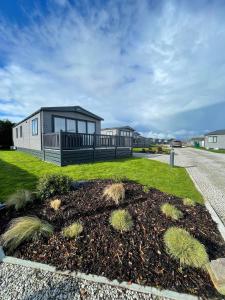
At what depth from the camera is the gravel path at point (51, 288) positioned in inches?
68.2

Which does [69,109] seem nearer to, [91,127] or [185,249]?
[91,127]

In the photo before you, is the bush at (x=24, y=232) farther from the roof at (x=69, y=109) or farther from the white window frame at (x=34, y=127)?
the white window frame at (x=34, y=127)

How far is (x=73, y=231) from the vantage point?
104 inches

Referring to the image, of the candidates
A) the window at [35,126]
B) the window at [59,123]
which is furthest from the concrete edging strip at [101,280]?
the window at [35,126]

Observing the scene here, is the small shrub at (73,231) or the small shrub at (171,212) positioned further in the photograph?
the small shrub at (171,212)

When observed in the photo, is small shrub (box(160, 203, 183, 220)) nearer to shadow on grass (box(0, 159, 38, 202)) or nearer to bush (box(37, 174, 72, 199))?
bush (box(37, 174, 72, 199))

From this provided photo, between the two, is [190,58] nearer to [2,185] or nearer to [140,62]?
[140,62]

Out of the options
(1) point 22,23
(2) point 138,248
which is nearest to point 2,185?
(2) point 138,248

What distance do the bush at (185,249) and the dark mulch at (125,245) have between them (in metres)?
0.08

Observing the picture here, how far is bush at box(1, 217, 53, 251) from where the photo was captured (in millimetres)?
2439

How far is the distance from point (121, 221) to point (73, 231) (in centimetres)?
83

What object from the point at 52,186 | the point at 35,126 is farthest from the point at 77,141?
the point at 52,186

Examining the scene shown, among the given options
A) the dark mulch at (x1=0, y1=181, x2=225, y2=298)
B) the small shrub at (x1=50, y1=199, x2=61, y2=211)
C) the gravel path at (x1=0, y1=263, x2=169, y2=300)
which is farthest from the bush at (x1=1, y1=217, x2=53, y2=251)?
the small shrub at (x1=50, y1=199, x2=61, y2=211)

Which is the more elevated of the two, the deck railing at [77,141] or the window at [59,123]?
the window at [59,123]
